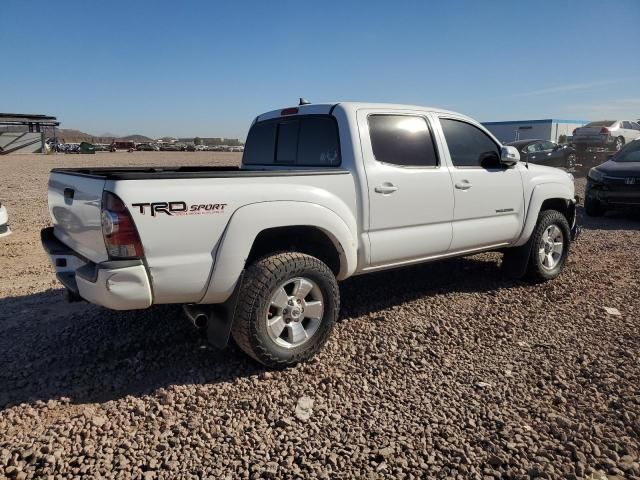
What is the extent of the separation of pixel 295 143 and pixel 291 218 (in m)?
1.39

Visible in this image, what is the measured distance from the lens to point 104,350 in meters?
3.88

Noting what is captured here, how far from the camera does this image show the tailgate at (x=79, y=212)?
298 cm

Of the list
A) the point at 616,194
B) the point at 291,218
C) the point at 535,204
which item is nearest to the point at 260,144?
the point at 291,218

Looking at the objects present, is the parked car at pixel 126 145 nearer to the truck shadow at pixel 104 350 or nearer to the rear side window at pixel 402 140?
the truck shadow at pixel 104 350

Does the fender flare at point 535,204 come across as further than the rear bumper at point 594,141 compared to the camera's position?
No

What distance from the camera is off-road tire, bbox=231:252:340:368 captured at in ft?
10.9

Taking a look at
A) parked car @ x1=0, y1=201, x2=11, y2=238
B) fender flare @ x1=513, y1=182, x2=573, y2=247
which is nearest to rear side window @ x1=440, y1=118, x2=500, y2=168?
fender flare @ x1=513, y1=182, x2=573, y2=247

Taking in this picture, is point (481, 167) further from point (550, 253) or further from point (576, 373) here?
point (576, 373)

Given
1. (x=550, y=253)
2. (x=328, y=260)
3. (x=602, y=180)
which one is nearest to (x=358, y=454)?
(x=328, y=260)

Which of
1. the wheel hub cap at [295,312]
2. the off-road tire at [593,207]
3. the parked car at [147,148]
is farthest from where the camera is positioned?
the parked car at [147,148]

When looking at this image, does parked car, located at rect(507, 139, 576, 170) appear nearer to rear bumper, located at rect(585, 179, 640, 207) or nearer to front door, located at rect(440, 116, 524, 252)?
rear bumper, located at rect(585, 179, 640, 207)

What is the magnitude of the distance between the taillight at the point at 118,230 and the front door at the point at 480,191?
295cm

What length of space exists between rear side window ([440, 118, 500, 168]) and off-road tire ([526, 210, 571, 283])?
3.19 ft

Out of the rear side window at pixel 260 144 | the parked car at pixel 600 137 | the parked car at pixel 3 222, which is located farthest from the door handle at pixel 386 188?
the parked car at pixel 600 137
